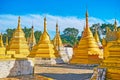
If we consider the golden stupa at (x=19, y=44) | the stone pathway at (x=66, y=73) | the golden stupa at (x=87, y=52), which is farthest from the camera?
the golden stupa at (x=19, y=44)

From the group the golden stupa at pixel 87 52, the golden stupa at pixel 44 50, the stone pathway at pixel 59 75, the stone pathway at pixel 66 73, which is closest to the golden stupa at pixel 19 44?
the golden stupa at pixel 44 50

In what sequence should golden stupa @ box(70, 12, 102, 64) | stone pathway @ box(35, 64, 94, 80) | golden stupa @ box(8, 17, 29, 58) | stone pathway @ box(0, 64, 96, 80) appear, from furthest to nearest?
1. golden stupa @ box(8, 17, 29, 58)
2. golden stupa @ box(70, 12, 102, 64)
3. stone pathway @ box(35, 64, 94, 80)
4. stone pathway @ box(0, 64, 96, 80)

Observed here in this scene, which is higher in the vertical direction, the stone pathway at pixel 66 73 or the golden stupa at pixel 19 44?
the golden stupa at pixel 19 44

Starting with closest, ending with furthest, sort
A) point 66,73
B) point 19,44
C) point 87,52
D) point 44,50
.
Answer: point 66,73 → point 87,52 → point 44,50 → point 19,44

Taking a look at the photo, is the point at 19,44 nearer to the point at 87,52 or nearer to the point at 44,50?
the point at 44,50

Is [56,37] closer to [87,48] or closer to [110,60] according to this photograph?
[87,48]

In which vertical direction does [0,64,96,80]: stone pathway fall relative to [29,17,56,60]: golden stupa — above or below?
below

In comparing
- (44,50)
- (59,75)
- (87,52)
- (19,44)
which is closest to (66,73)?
(59,75)

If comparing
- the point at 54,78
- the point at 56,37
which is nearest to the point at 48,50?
the point at 56,37

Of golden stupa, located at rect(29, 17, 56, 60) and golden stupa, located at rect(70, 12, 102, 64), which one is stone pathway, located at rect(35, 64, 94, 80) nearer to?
golden stupa, located at rect(70, 12, 102, 64)

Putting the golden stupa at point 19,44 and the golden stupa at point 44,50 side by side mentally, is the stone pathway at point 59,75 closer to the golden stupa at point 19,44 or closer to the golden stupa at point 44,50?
the golden stupa at point 44,50

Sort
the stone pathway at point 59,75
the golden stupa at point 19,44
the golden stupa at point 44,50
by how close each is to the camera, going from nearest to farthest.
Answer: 1. the stone pathway at point 59,75
2. the golden stupa at point 44,50
3. the golden stupa at point 19,44

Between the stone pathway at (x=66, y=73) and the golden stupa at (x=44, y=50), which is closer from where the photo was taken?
the stone pathway at (x=66, y=73)

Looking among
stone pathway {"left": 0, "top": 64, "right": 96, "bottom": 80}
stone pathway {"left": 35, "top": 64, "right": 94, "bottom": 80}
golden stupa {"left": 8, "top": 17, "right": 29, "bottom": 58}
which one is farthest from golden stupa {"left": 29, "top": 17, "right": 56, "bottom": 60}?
stone pathway {"left": 0, "top": 64, "right": 96, "bottom": 80}
